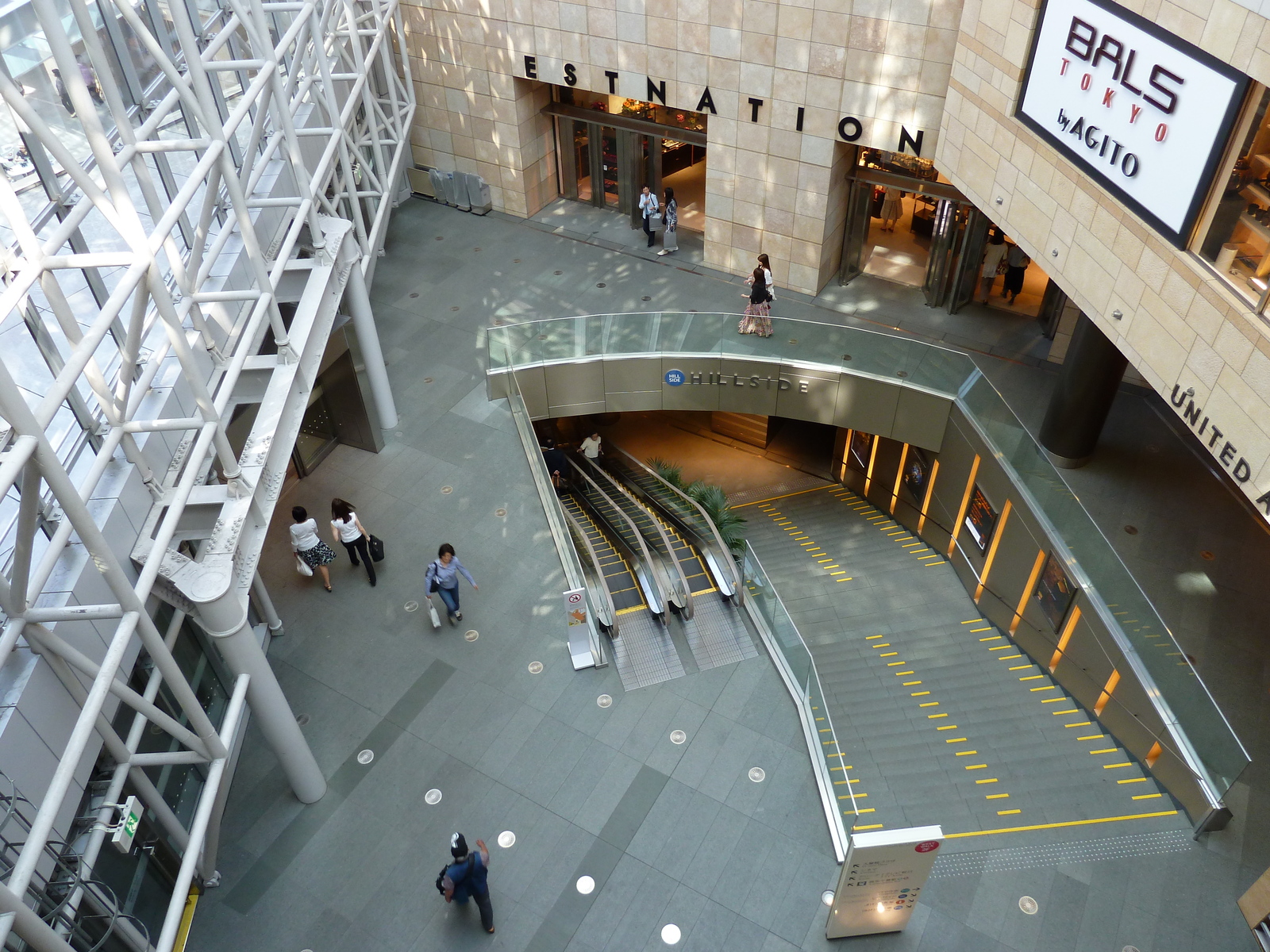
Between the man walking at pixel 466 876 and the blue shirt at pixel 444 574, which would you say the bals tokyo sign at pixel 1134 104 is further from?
the man walking at pixel 466 876

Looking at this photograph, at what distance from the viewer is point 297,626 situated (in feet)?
38.1

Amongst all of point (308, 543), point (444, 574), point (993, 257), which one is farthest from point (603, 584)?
point (993, 257)

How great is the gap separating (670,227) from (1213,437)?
1207 cm

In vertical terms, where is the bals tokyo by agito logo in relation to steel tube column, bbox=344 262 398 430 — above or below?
above

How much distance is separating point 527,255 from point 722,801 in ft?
43.4

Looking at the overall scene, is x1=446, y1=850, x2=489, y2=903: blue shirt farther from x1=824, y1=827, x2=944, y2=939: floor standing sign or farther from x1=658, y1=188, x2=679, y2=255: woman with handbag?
x1=658, y1=188, x2=679, y2=255: woman with handbag

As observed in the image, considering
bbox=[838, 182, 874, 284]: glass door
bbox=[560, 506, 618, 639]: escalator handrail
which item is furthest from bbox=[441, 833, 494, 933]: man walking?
bbox=[838, 182, 874, 284]: glass door

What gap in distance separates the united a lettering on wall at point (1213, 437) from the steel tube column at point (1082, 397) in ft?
10.0

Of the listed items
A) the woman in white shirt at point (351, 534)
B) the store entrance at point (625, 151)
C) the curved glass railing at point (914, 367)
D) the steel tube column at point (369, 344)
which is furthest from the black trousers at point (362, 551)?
the store entrance at point (625, 151)

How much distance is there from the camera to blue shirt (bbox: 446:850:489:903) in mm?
8102

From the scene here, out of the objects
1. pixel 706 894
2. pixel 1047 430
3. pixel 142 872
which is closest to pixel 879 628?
pixel 1047 430

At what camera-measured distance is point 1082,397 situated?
13172 millimetres

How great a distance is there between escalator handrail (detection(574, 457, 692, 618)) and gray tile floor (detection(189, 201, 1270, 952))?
114 centimetres

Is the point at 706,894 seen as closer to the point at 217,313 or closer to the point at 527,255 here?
the point at 217,313
